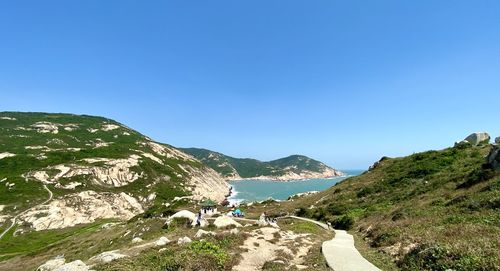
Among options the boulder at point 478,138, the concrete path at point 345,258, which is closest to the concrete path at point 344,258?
the concrete path at point 345,258

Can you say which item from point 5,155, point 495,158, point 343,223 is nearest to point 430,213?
point 343,223

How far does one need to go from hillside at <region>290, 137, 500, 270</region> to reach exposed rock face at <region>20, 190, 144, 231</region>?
78783 millimetres

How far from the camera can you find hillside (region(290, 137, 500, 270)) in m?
15.0

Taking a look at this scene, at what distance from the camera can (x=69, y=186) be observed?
12619 centimetres

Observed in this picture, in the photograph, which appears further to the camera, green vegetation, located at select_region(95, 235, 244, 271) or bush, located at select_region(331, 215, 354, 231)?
bush, located at select_region(331, 215, 354, 231)

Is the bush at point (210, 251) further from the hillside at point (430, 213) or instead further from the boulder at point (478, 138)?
the boulder at point (478, 138)

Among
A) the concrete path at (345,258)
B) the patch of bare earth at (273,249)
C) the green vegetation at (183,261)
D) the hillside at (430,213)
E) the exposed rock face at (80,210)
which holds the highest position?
the hillside at (430,213)

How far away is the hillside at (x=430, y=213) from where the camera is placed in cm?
1503

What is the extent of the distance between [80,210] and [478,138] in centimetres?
11673

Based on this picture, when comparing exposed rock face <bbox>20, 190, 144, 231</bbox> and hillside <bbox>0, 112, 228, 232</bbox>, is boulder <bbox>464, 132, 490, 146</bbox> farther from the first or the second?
exposed rock face <bbox>20, 190, 144, 231</bbox>

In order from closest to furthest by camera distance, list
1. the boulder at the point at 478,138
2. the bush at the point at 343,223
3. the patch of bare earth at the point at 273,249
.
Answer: the patch of bare earth at the point at 273,249 → the bush at the point at 343,223 → the boulder at the point at 478,138

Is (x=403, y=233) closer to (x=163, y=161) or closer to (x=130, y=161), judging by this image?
(x=130, y=161)

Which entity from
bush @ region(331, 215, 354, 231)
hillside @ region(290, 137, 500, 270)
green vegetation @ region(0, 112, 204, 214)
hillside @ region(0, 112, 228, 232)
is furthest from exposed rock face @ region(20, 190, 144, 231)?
bush @ region(331, 215, 354, 231)

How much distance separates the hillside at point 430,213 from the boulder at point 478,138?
803 cm
